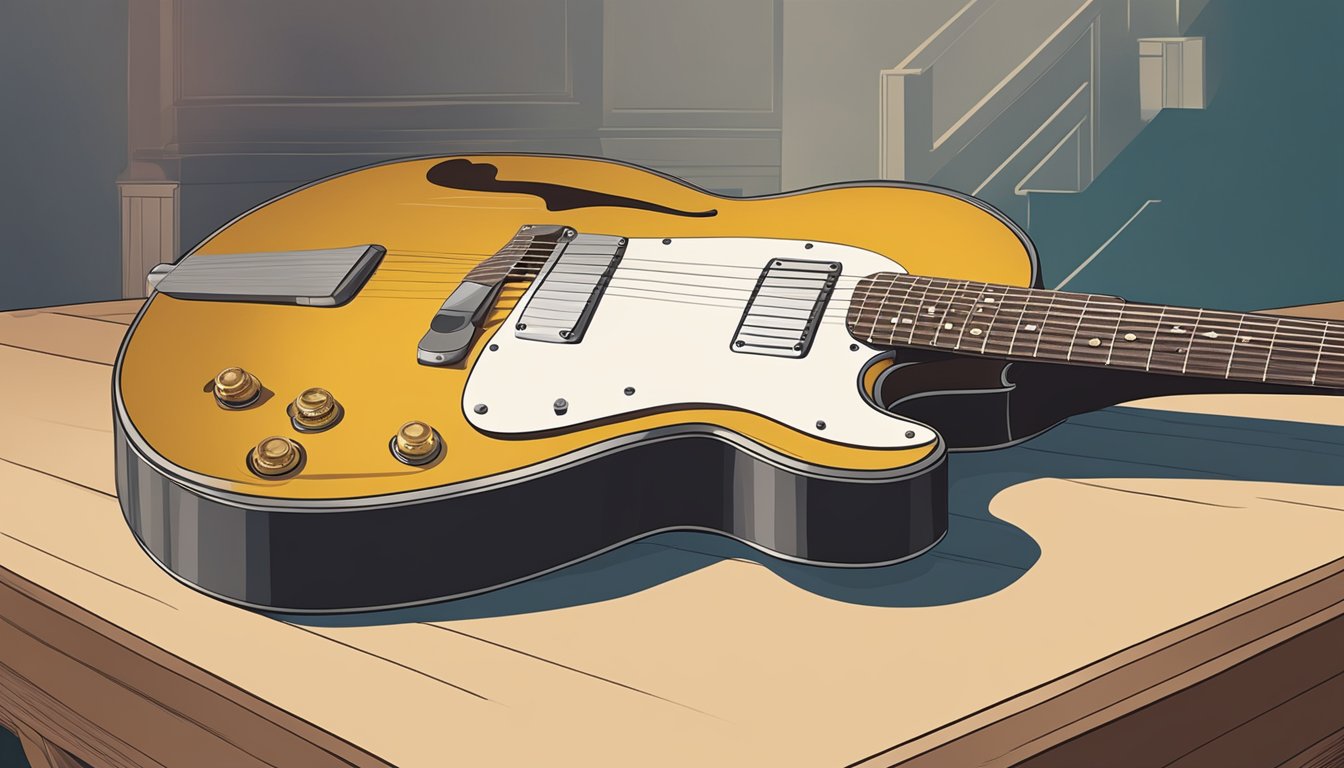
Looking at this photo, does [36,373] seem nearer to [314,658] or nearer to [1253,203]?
[314,658]

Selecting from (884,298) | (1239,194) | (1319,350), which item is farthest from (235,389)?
(1239,194)

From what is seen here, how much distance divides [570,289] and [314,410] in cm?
23

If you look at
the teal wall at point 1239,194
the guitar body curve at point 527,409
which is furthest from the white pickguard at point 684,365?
the teal wall at point 1239,194

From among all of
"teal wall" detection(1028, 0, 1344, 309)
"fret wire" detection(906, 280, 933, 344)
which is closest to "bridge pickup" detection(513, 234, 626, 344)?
"fret wire" detection(906, 280, 933, 344)

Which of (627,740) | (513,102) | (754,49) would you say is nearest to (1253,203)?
(754,49)

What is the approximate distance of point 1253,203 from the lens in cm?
315

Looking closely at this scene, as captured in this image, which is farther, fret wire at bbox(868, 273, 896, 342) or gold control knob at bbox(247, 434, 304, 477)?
fret wire at bbox(868, 273, 896, 342)

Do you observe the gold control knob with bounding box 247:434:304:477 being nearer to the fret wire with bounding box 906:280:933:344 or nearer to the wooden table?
the wooden table

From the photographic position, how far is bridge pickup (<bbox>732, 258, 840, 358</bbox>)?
0.74 meters

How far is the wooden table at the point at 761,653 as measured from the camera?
487 millimetres

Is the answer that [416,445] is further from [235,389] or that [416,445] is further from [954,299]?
[954,299]

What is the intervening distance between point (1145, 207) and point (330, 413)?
10.0 ft

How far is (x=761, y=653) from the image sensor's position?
0.56m

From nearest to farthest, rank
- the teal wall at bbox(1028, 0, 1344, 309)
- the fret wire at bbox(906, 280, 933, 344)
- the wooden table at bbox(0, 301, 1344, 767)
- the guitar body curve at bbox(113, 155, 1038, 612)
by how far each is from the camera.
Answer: the wooden table at bbox(0, 301, 1344, 767), the guitar body curve at bbox(113, 155, 1038, 612), the fret wire at bbox(906, 280, 933, 344), the teal wall at bbox(1028, 0, 1344, 309)
